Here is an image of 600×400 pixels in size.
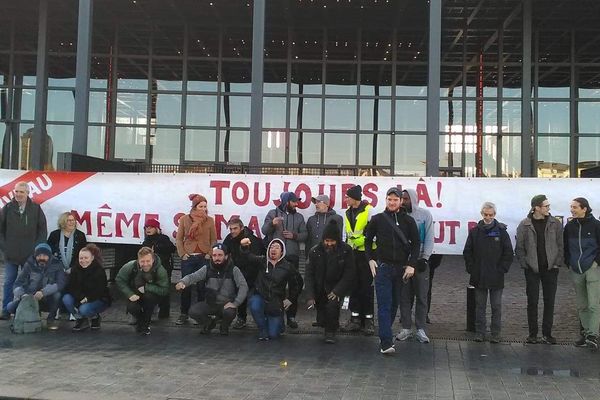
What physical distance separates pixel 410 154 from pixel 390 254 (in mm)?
14663

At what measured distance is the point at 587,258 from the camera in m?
7.05

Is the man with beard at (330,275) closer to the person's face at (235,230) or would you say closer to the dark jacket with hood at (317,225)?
the dark jacket with hood at (317,225)

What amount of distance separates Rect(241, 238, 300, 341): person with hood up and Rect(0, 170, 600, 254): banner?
134 cm

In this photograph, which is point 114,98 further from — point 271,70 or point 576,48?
point 576,48

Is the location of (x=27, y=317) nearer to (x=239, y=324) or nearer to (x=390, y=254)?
(x=239, y=324)

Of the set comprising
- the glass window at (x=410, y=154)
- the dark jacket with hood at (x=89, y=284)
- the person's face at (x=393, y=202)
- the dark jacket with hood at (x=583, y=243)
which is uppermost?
the glass window at (x=410, y=154)

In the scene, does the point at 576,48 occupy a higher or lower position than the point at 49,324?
higher

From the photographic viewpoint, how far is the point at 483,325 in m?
7.44

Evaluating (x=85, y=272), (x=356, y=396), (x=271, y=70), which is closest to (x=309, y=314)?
(x=85, y=272)

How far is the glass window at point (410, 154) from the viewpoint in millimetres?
20766

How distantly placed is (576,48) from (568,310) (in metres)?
14.8

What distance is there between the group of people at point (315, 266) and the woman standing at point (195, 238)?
0.02 metres

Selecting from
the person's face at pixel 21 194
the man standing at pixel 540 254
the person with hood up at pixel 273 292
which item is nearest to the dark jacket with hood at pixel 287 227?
the person with hood up at pixel 273 292

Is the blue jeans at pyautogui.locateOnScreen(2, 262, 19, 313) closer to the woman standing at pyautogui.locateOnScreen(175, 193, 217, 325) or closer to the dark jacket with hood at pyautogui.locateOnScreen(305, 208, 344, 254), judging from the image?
the woman standing at pyautogui.locateOnScreen(175, 193, 217, 325)
